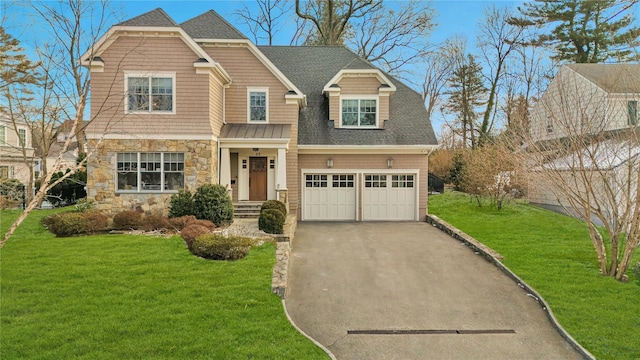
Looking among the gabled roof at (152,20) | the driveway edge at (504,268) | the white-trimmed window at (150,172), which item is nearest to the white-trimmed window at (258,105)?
the white-trimmed window at (150,172)

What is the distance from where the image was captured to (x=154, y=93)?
1267 cm

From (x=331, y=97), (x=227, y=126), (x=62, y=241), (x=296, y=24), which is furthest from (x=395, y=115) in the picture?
(x=296, y=24)

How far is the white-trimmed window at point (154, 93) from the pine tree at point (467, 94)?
27.2 m

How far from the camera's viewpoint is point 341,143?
1574cm

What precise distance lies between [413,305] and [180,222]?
7429 millimetres

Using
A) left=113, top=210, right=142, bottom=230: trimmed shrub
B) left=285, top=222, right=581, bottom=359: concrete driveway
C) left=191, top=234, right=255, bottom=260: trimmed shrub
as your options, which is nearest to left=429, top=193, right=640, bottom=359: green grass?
left=285, top=222, right=581, bottom=359: concrete driveway

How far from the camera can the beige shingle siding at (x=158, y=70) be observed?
1243 cm

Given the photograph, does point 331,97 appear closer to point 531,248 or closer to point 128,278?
point 531,248

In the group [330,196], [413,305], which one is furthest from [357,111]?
[413,305]

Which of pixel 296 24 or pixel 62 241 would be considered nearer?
pixel 62 241

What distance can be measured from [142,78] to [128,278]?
7.60 meters

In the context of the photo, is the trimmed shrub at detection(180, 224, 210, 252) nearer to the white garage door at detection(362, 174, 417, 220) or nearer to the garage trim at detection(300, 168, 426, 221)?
the garage trim at detection(300, 168, 426, 221)

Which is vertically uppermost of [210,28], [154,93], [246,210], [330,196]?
[210,28]

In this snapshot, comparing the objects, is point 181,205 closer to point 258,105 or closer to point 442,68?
point 258,105
